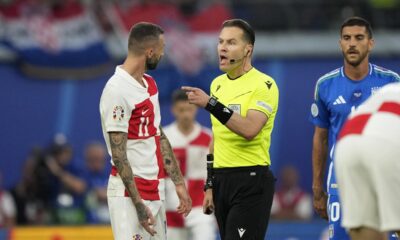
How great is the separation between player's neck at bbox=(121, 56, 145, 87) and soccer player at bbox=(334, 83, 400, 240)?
251 centimetres

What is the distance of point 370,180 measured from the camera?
6.92 metres

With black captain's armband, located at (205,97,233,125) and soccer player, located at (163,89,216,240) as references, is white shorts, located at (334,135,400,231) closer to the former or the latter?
black captain's armband, located at (205,97,233,125)

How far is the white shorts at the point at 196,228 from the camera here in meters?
12.9

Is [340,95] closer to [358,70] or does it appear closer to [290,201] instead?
[358,70]

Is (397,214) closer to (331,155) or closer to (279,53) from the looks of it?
(331,155)

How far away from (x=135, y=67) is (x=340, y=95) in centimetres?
180

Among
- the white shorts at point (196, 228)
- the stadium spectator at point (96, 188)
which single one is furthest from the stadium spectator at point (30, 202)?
the white shorts at point (196, 228)

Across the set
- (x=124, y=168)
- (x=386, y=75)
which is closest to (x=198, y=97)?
(x=124, y=168)

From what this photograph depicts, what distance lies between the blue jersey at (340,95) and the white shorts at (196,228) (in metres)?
3.48

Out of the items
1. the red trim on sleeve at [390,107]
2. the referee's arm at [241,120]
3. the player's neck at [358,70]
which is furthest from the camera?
the player's neck at [358,70]

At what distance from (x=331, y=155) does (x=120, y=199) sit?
196cm

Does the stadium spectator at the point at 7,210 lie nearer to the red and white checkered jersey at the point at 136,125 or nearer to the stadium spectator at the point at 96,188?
the stadium spectator at the point at 96,188

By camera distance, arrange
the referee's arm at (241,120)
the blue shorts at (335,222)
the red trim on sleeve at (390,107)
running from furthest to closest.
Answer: the blue shorts at (335,222)
the referee's arm at (241,120)
the red trim on sleeve at (390,107)

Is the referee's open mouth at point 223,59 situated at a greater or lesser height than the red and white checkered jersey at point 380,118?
greater
